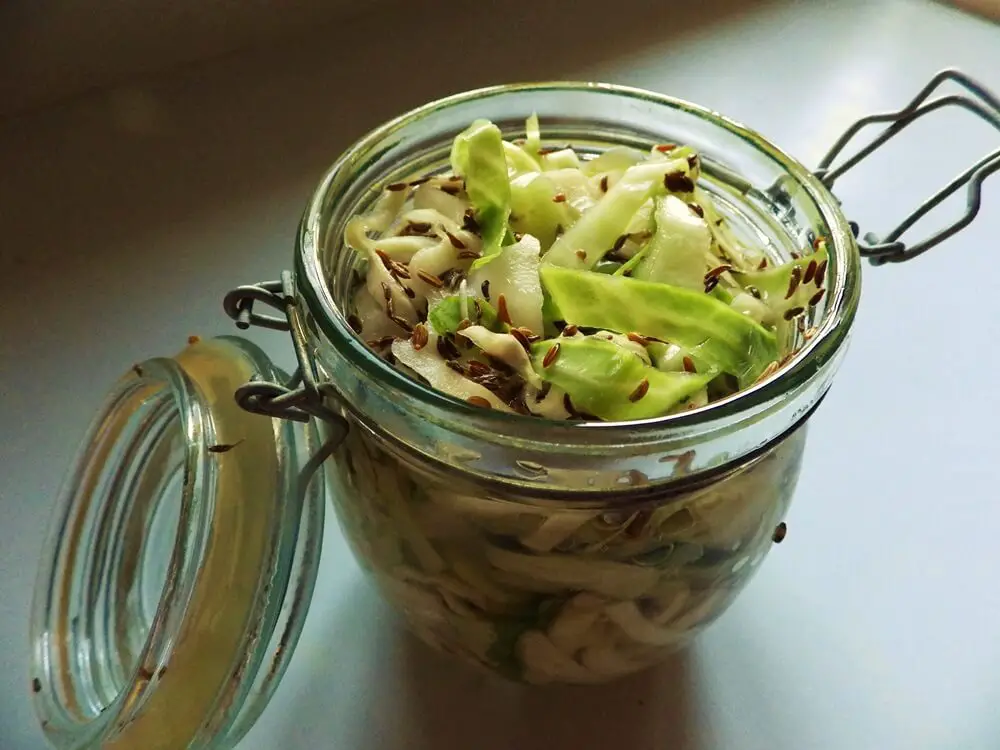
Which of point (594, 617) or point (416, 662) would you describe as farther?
point (416, 662)

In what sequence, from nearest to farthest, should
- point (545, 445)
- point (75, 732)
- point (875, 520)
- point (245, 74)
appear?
point (545, 445) → point (75, 732) → point (875, 520) → point (245, 74)

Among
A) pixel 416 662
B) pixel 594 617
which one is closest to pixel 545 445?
pixel 594 617

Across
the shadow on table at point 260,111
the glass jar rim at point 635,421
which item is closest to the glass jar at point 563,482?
the glass jar rim at point 635,421

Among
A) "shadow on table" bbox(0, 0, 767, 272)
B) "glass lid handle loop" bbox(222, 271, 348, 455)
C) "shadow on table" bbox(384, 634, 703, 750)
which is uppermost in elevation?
"shadow on table" bbox(0, 0, 767, 272)

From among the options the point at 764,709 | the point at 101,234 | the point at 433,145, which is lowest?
the point at 764,709

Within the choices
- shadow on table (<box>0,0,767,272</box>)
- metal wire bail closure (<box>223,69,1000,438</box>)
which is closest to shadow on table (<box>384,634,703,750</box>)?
metal wire bail closure (<box>223,69,1000,438</box>)

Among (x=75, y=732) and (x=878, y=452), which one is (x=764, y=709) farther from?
(x=75, y=732)

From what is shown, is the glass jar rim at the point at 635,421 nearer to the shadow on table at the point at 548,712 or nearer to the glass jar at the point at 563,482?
the glass jar at the point at 563,482

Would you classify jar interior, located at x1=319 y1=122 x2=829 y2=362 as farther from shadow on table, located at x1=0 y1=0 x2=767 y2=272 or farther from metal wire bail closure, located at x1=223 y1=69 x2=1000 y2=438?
shadow on table, located at x1=0 y1=0 x2=767 y2=272
